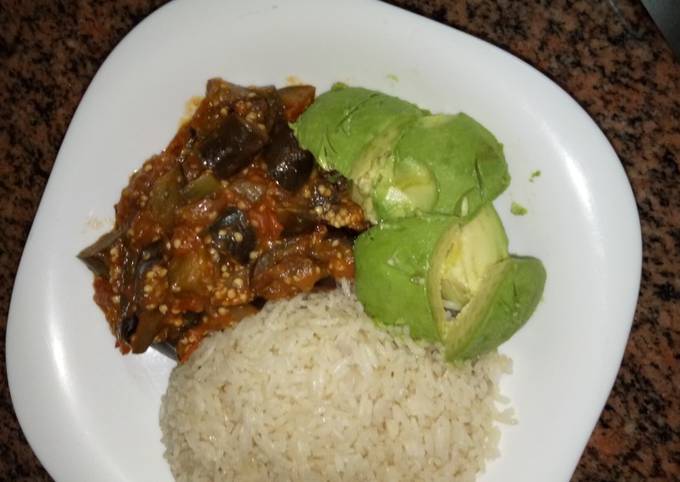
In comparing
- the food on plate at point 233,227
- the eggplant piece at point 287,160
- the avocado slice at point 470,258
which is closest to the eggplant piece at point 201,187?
the food on plate at point 233,227

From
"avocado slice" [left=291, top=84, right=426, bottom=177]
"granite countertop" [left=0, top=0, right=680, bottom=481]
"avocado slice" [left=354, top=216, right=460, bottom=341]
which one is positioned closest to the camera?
"avocado slice" [left=354, top=216, right=460, bottom=341]

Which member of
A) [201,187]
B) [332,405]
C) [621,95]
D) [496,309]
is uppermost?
[201,187]

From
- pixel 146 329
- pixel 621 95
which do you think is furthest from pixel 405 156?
pixel 146 329

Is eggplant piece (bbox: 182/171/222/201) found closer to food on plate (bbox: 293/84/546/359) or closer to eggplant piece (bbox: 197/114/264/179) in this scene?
eggplant piece (bbox: 197/114/264/179)

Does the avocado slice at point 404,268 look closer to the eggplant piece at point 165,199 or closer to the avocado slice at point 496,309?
the avocado slice at point 496,309

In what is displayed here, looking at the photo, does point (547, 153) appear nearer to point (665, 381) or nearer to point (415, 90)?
point (415, 90)

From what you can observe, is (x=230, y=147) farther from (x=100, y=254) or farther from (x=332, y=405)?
(x=332, y=405)

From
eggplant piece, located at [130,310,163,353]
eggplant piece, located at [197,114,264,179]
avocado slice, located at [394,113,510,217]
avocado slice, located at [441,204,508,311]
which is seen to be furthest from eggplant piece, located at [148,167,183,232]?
avocado slice, located at [441,204,508,311]
